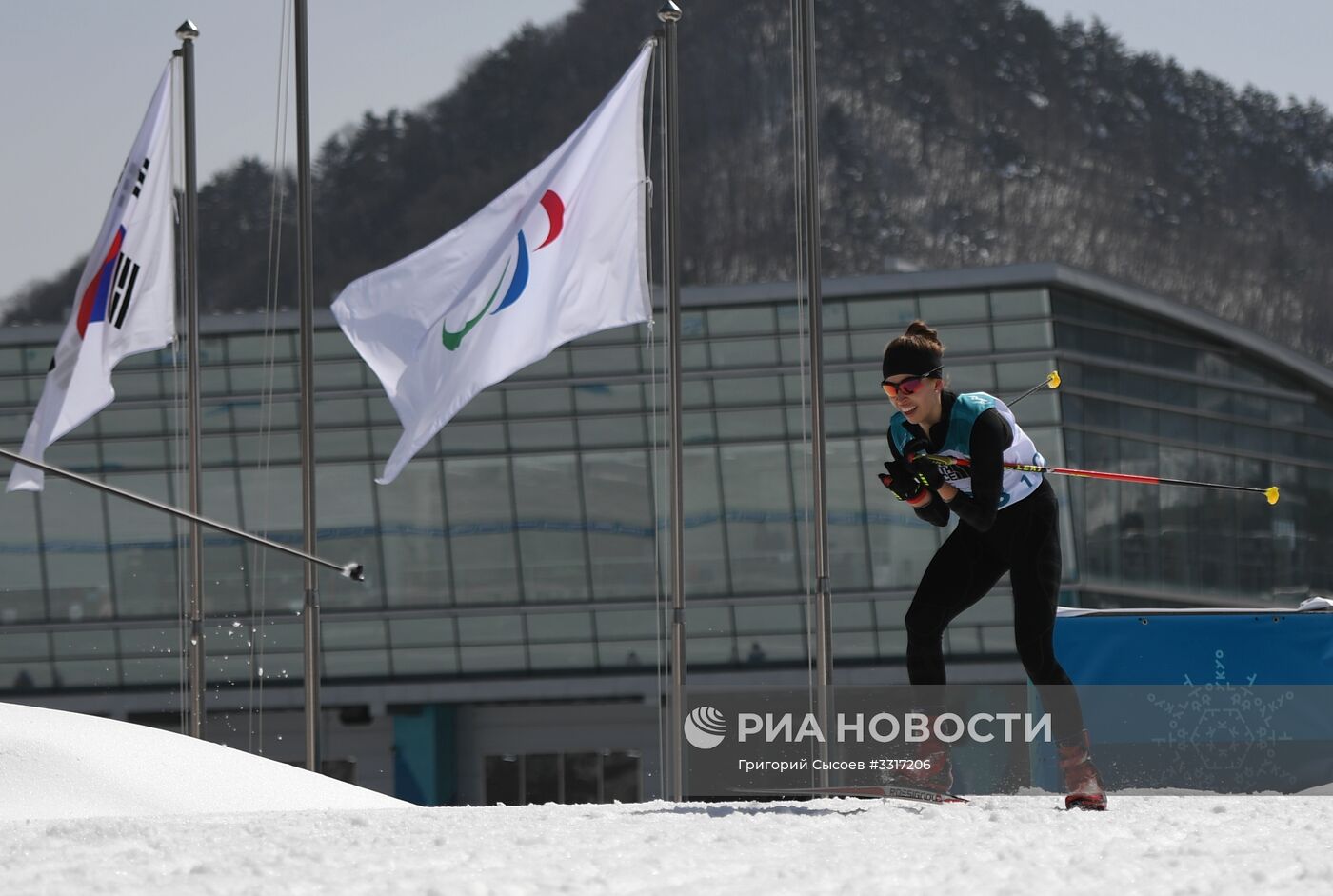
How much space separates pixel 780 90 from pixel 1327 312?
43.8 m

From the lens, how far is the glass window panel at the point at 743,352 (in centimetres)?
3662

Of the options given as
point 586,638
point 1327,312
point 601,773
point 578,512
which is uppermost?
point 1327,312

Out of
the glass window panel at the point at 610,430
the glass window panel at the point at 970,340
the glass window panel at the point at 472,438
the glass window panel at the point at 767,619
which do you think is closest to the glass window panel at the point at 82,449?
the glass window panel at the point at 472,438

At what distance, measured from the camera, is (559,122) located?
Answer: 136m

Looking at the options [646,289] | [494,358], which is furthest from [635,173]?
[494,358]

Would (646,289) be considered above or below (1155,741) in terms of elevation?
above

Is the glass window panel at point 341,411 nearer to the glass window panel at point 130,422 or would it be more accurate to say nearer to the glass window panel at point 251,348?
the glass window panel at point 251,348

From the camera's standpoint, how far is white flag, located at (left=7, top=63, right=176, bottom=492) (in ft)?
43.4

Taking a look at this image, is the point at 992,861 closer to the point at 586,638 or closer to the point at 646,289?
the point at 646,289

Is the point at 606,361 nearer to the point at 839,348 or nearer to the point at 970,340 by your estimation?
the point at 839,348

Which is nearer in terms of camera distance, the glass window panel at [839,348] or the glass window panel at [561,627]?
the glass window panel at [561,627]

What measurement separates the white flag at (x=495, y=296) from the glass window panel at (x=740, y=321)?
2455 centimetres

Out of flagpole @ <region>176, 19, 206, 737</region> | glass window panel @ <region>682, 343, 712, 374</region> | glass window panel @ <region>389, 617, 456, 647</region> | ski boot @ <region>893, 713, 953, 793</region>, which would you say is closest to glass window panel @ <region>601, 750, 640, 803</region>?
glass window panel @ <region>389, 617, 456, 647</region>

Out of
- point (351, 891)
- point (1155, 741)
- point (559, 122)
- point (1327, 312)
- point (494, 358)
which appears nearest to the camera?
point (351, 891)
